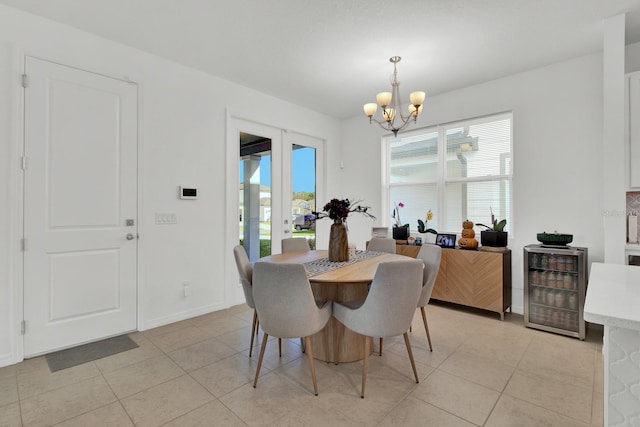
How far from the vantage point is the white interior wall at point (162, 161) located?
7.94 ft

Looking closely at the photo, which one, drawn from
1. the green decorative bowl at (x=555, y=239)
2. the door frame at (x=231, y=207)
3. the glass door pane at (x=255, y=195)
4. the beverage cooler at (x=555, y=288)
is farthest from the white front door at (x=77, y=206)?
the green decorative bowl at (x=555, y=239)

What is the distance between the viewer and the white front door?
2.54 m

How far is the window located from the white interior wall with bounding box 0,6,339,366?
84.3 inches

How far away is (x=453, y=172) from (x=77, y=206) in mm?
4199

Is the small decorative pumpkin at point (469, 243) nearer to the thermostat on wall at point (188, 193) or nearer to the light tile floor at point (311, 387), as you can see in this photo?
the light tile floor at point (311, 387)

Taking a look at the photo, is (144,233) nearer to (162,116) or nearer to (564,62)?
(162,116)

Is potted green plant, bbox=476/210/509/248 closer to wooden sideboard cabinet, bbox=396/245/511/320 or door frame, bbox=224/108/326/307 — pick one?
wooden sideboard cabinet, bbox=396/245/511/320

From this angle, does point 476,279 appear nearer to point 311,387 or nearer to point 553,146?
point 553,146

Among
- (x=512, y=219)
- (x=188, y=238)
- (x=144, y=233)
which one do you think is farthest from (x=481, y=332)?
(x=144, y=233)

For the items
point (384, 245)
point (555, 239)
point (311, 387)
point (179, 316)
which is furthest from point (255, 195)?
point (555, 239)

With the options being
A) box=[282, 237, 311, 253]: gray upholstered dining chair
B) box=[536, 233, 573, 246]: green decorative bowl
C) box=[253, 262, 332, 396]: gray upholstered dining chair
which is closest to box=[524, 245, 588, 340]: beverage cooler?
box=[536, 233, 573, 246]: green decorative bowl

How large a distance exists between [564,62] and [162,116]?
4238 mm

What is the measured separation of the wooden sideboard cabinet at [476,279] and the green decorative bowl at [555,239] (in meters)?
A: 0.38

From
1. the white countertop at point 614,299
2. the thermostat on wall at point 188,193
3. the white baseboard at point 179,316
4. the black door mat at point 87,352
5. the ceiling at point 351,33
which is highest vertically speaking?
the ceiling at point 351,33
